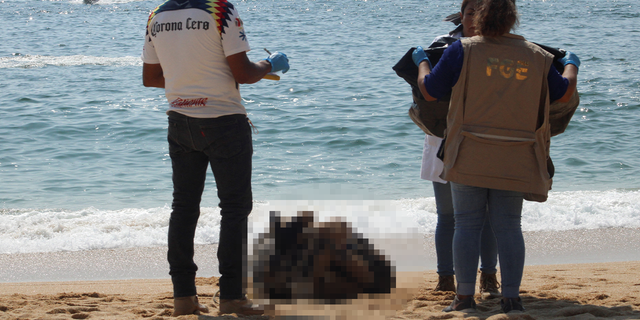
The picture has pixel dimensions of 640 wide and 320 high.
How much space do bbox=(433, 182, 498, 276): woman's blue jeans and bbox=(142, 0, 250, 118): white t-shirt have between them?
4.12 feet

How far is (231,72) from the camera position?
276cm

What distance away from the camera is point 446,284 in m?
3.40

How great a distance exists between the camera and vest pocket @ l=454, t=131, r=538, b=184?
2.60 m

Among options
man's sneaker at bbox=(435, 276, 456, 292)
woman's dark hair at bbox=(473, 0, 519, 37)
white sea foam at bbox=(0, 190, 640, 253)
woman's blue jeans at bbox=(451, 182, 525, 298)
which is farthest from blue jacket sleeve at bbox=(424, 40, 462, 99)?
white sea foam at bbox=(0, 190, 640, 253)

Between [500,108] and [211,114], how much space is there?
134 cm

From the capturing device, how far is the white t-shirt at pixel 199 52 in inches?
105

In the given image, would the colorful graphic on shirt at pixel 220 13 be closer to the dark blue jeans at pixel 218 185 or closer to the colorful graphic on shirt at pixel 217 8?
the colorful graphic on shirt at pixel 217 8

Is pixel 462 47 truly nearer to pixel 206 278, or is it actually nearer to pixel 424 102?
pixel 424 102

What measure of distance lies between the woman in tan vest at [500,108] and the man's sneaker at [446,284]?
2.38 ft

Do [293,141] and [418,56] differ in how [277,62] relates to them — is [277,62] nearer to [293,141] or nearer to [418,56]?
[418,56]

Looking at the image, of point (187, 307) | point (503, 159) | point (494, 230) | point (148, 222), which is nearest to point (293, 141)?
point (148, 222)

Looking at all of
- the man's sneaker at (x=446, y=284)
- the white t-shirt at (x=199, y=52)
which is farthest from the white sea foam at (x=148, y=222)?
the white t-shirt at (x=199, y=52)

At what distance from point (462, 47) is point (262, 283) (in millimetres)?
1382

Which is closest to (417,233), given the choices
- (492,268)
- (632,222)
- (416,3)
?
(492,268)
